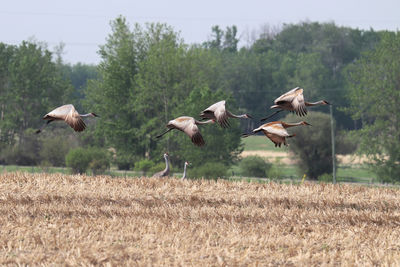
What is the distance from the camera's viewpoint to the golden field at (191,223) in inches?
384

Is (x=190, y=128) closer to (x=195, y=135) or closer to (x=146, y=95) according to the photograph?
(x=195, y=135)

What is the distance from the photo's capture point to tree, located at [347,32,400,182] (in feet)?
194

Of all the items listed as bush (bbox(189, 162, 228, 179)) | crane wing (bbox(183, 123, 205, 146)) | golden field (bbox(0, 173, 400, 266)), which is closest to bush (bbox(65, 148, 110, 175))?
bush (bbox(189, 162, 228, 179))

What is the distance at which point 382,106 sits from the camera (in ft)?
206

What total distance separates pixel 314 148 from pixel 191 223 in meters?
54.3

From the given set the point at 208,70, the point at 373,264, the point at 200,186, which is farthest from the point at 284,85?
the point at 373,264

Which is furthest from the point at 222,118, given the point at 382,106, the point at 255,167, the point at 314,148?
the point at 255,167

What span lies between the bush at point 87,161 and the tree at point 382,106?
23.1 m

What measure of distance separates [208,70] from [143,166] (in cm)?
3342

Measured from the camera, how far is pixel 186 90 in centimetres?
6612

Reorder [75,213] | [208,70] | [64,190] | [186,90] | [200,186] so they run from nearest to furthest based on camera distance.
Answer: [75,213], [64,190], [200,186], [186,90], [208,70]

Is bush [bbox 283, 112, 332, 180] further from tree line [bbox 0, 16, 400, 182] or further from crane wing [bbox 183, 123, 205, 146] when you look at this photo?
crane wing [bbox 183, 123, 205, 146]

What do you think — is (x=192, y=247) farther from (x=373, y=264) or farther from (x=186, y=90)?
(x=186, y=90)

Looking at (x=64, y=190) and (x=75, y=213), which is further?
(x=64, y=190)
